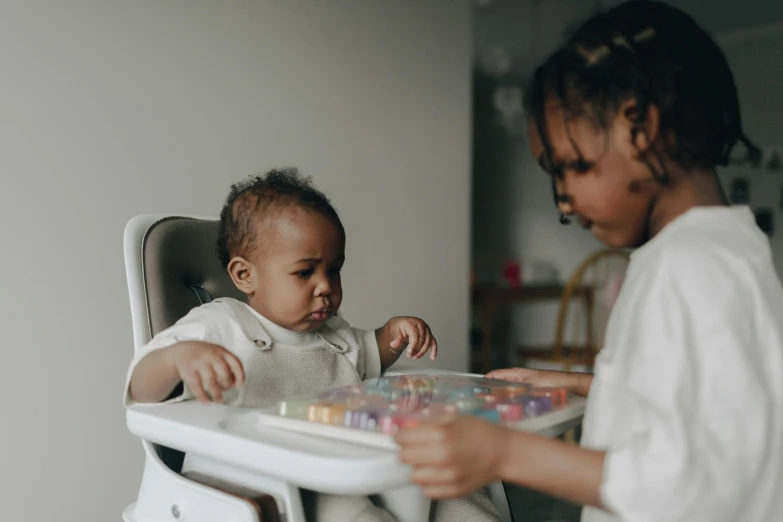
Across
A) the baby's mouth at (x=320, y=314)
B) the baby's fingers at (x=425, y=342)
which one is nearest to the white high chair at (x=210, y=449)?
the baby's mouth at (x=320, y=314)

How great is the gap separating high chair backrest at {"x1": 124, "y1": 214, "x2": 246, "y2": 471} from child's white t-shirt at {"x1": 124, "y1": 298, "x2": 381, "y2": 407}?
0.05m

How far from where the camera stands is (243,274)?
3.56 ft

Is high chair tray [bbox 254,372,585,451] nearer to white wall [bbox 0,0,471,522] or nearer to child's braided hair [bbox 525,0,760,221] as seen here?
child's braided hair [bbox 525,0,760,221]

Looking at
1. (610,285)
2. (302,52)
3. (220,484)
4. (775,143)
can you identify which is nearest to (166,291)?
(220,484)

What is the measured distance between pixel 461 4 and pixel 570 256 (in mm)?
2303

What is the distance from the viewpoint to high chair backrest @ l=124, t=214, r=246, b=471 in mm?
972

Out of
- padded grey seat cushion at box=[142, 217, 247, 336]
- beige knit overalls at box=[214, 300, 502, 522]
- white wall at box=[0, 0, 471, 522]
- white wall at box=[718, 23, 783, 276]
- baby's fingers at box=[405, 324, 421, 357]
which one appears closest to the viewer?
beige knit overalls at box=[214, 300, 502, 522]

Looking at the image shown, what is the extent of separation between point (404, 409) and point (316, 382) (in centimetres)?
34

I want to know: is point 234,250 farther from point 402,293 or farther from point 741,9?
point 741,9

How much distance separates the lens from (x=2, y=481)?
1.50 m

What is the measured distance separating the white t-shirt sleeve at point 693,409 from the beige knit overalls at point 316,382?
0.30 metres

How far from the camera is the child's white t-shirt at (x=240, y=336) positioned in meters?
0.89

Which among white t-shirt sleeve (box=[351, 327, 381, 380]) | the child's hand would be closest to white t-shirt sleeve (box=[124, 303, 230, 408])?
white t-shirt sleeve (box=[351, 327, 381, 380])

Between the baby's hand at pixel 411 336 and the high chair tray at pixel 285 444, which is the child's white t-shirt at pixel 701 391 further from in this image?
the baby's hand at pixel 411 336
